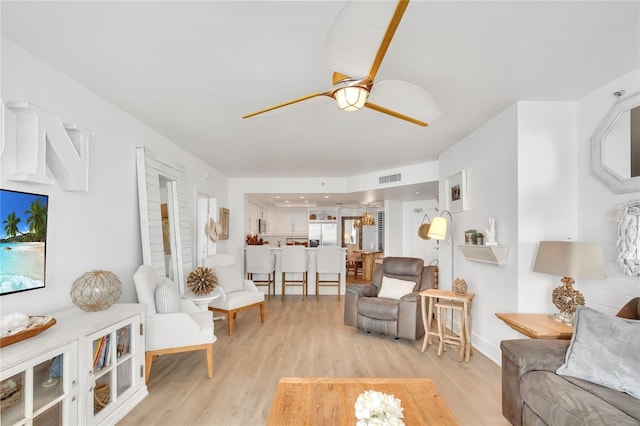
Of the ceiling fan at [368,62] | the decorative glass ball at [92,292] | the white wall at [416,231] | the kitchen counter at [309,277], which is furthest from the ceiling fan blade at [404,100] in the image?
the white wall at [416,231]

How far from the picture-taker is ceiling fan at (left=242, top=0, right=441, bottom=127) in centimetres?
114

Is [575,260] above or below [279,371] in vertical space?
above

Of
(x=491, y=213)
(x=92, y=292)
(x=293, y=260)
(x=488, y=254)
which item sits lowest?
(x=293, y=260)

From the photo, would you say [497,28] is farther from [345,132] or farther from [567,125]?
[345,132]

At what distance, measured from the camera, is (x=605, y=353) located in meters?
1.87

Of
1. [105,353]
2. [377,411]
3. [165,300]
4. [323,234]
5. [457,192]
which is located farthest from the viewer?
[323,234]

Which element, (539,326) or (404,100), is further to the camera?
(539,326)

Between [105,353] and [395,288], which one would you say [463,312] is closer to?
[395,288]

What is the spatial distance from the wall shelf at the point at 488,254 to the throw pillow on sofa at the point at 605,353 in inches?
45.9

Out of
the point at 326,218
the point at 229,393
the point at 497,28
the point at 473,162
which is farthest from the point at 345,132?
the point at 326,218

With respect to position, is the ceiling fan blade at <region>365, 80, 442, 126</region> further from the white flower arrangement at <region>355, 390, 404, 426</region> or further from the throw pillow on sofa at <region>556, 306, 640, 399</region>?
the throw pillow on sofa at <region>556, 306, 640, 399</region>

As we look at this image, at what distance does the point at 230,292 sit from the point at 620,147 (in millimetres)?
4484

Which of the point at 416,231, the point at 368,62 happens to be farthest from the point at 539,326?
the point at 416,231

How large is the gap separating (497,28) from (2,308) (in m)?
3.35
